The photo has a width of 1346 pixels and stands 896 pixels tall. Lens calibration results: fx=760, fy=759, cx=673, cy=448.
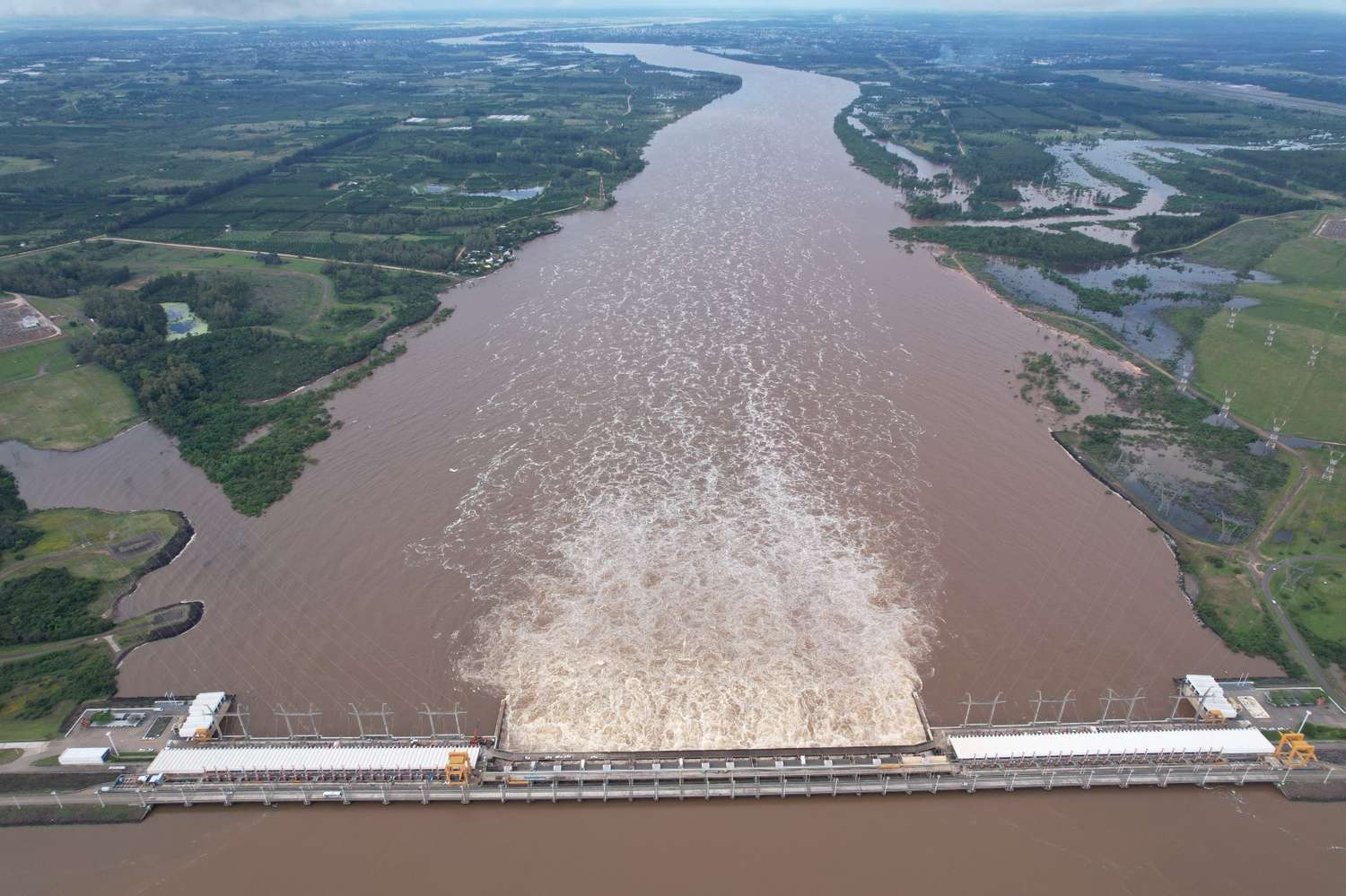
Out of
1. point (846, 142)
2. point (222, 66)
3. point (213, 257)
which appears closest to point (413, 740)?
point (213, 257)

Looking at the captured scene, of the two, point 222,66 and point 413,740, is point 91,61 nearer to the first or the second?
point 222,66

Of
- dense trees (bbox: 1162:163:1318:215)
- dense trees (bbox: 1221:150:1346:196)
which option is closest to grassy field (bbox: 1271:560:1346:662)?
dense trees (bbox: 1162:163:1318:215)

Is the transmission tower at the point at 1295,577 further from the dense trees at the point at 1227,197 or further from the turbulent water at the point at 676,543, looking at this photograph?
the dense trees at the point at 1227,197

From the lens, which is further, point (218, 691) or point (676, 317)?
point (676, 317)

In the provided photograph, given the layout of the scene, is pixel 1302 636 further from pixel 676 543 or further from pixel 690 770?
pixel 676 543

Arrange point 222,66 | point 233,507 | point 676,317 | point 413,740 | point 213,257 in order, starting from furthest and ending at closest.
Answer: point 222,66
point 213,257
point 676,317
point 233,507
point 413,740

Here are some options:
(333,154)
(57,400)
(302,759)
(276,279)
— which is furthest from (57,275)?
(302,759)

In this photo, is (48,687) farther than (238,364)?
No
